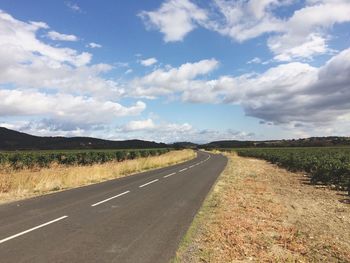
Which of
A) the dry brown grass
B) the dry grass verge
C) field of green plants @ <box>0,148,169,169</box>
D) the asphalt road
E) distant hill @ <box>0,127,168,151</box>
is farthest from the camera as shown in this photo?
distant hill @ <box>0,127,168,151</box>

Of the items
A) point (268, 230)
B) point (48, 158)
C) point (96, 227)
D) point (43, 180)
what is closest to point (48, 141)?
point (48, 158)

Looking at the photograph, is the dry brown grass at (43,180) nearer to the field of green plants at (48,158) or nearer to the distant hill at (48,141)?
the field of green plants at (48,158)

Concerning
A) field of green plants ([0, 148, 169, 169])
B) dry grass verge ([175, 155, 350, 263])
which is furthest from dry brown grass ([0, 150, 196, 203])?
field of green plants ([0, 148, 169, 169])

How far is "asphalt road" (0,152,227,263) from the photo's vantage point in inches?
277

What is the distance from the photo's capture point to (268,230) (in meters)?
9.63

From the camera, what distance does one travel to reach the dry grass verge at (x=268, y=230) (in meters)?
7.36

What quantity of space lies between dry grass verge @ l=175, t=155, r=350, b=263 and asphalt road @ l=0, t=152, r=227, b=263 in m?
0.52

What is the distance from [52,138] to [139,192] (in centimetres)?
18372

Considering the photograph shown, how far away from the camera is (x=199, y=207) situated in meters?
12.8

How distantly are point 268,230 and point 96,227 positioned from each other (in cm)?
427

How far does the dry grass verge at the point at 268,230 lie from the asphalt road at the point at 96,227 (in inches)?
20.6

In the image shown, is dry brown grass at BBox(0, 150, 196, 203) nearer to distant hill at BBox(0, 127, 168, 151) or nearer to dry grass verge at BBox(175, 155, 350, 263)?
dry grass verge at BBox(175, 155, 350, 263)

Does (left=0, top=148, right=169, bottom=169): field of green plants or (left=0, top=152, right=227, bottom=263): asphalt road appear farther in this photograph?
(left=0, top=148, right=169, bottom=169): field of green plants

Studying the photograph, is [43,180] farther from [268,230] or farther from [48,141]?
[48,141]
